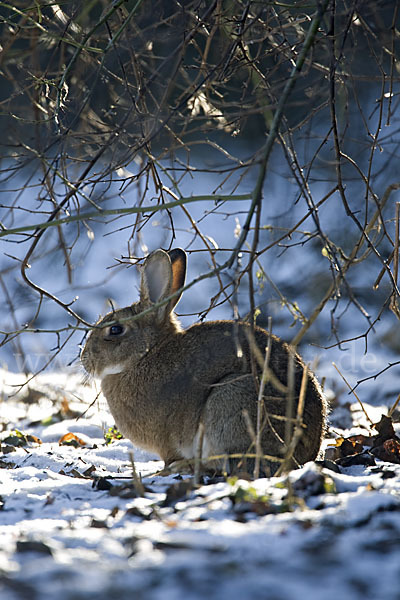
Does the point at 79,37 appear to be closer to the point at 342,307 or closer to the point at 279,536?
the point at 279,536

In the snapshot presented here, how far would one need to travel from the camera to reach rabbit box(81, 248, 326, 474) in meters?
4.21

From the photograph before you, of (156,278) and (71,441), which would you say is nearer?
(156,278)

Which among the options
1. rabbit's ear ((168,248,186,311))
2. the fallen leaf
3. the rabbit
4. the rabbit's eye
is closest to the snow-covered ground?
the rabbit

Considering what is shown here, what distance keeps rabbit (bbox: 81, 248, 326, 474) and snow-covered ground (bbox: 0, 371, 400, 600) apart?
428 mm

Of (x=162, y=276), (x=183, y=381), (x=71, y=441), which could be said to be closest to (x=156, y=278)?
(x=162, y=276)

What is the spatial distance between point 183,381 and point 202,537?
2.23 metres

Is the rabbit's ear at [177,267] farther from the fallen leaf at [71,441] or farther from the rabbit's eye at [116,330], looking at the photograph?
the fallen leaf at [71,441]

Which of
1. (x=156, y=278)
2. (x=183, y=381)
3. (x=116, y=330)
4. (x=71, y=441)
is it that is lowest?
(x=71, y=441)

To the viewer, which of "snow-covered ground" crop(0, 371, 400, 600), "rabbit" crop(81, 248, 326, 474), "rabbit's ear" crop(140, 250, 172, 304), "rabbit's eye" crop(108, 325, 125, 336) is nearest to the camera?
"snow-covered ground" crop(0, 371, 400, 600)

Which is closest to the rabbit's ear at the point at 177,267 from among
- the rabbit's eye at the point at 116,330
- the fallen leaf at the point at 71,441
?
the rabbit's eye at the point at 116,330

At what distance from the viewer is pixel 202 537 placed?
2.46 m

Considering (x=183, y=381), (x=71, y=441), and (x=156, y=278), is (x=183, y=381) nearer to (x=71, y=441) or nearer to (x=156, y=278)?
(x=156, y=278)

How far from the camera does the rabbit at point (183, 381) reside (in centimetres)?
421

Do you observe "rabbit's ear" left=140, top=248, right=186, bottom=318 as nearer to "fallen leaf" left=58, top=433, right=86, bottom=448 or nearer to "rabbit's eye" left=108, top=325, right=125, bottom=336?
"rabbit's eye" left=108, top=325, right=125, bottom=336
